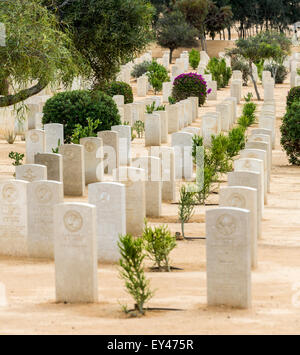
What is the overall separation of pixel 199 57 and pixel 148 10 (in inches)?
1019

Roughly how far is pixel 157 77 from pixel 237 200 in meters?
25.2

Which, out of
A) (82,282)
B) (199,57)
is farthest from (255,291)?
(199,57)

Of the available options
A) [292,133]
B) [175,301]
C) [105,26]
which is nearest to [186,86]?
[292,133]

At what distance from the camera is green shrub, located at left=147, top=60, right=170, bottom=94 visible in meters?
33.7

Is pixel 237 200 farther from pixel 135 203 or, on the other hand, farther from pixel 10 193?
pixel 10 193

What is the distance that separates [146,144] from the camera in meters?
20.2

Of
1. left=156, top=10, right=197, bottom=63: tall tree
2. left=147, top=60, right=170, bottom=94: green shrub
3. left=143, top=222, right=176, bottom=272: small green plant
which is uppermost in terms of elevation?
left=156, top=10, right=197, bottom=63: tall tree

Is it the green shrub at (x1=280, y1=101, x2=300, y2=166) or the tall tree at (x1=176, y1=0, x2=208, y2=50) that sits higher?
the tall tree at (x1=176, y1=0, x2=208, y2=50)

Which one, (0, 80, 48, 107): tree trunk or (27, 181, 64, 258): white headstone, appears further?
(0, 80, 48, 107): tree trunk

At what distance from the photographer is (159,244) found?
8.95 meters

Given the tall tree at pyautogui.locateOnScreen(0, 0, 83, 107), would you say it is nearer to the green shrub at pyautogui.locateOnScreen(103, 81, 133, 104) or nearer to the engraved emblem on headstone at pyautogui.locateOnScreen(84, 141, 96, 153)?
the engraved emblem on headstone at pyautogui.locateOnScreen(84, 141, 96, 153)

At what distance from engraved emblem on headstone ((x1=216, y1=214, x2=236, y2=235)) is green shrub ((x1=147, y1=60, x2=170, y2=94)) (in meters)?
26.3

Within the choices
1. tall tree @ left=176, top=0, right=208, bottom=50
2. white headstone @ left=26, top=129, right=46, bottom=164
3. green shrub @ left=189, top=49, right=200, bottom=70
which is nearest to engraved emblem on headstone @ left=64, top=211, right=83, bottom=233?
white headstone @ left=26, top=129, right=46, bottom=164
